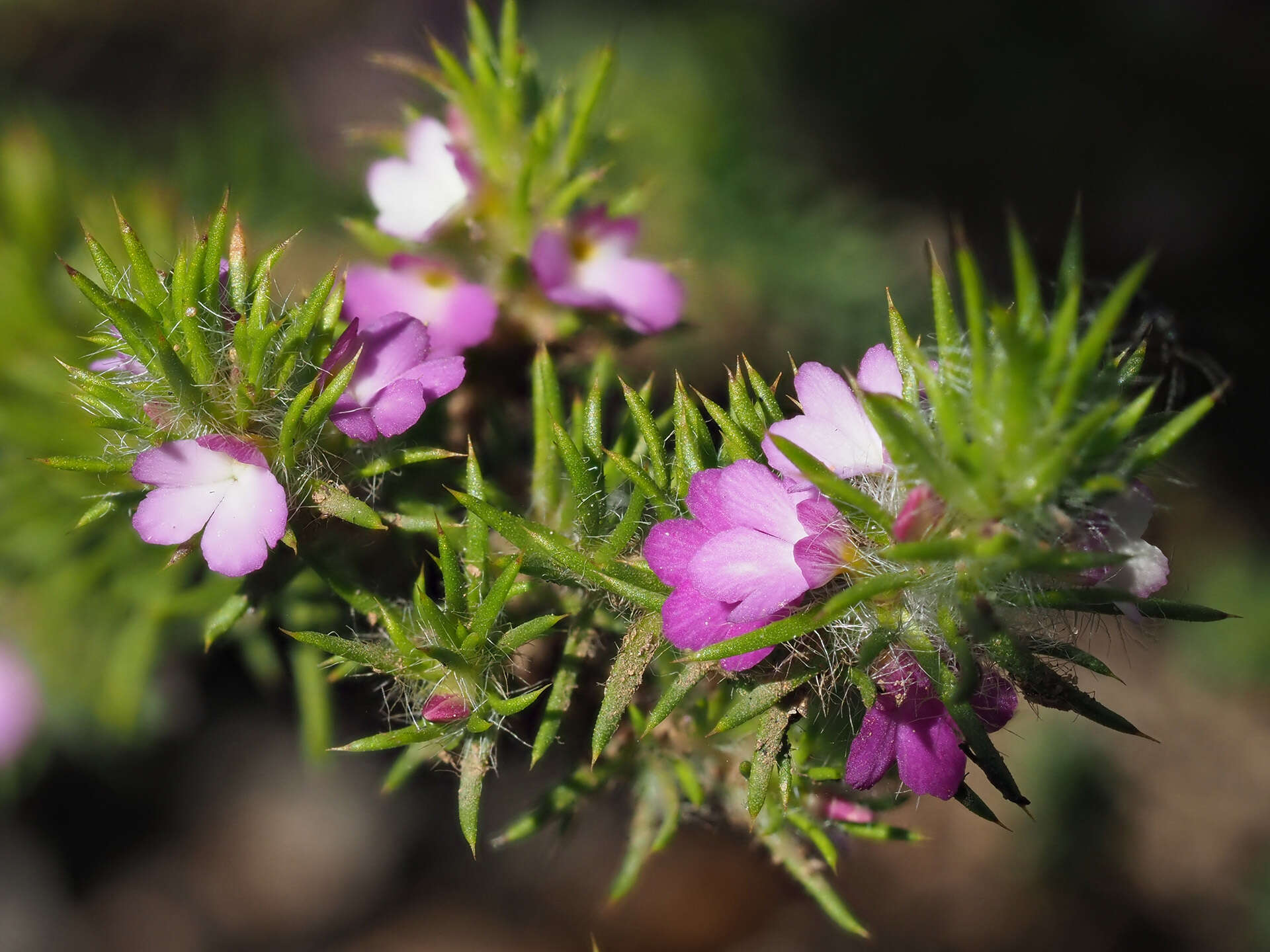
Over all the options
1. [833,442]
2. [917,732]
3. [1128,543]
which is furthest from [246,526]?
[1128,543]

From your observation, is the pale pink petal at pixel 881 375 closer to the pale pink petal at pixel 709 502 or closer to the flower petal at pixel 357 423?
the pale pink petal at pixel 709 502

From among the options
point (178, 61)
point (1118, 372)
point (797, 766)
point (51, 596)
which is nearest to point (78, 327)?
point (51, 596)

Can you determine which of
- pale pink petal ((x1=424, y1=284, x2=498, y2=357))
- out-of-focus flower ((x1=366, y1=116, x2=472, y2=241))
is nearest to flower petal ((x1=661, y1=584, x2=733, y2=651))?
pale pink petal ((x1=424, y1=284, x2=498, y2=357))

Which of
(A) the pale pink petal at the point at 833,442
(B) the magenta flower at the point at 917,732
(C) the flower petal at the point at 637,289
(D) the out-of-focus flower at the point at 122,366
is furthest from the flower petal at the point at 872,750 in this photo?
(D) the out-of-focus flower at the point at 122,366

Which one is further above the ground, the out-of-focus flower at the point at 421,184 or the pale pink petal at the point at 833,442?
the pale pink petal at the point at 833,442

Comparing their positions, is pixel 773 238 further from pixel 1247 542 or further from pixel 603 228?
pixel 1247 542

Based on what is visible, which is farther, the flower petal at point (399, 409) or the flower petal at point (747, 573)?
the flower petal at point (399, 409)

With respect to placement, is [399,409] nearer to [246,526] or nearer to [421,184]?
[246,526]
